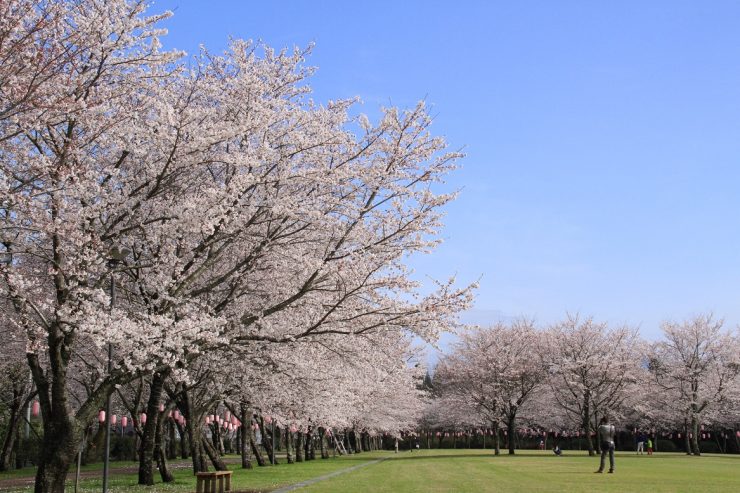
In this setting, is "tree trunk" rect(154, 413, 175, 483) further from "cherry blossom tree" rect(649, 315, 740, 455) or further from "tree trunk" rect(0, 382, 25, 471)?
"cherry blossom tree" rect(649, 315, 740, 455)

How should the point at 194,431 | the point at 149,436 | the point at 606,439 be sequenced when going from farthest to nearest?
the point at 194,431 < the point at 606,439 < the point at 149,436

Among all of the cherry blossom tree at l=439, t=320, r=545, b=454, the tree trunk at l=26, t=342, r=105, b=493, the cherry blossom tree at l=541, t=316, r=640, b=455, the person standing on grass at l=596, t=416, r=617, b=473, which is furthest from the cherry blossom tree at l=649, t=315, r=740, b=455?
the tree trunk at l=26, t=342, r=105, b=493

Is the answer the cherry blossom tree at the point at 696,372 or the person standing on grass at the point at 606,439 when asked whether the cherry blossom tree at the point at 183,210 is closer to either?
the person standing on grass at the point at 606,439

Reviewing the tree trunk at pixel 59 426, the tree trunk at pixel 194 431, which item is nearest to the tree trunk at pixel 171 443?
the tree trunk at pixel 194 431

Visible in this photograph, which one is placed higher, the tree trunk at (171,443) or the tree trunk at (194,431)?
the tree trunk at (194,431)

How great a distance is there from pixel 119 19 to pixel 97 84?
1.86m

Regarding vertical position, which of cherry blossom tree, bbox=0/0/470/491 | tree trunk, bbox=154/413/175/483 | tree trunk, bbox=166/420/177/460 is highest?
cherry blossom tree, bbox=0/0/470/491

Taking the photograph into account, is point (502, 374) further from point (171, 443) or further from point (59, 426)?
point (59, 426)

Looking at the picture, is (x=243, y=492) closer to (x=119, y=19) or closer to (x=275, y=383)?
(x=275, y=383)

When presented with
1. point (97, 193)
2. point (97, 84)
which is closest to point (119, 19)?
point (97, 84)

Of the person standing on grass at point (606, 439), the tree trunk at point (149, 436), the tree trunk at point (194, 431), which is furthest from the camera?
the person standing on grass at point (606, 439)

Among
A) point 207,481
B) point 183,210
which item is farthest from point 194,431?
point 183,210

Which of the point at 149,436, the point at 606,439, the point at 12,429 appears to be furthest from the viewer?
→ the point at 12,429

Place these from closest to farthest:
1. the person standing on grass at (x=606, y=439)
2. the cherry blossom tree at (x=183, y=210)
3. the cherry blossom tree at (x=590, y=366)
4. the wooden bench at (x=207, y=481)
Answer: the cherry blossom tree at (x=183, y=210), the wooden bench at (x=207, y=481), the person standing on grass at (x=606, y=439), the cherry blossom tree at (x=590, y=366)
